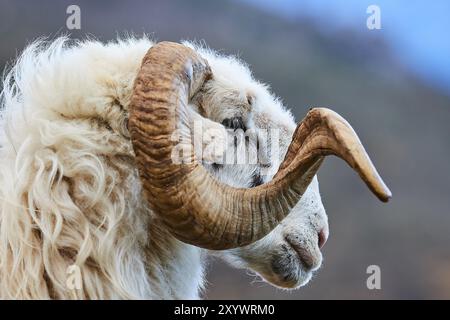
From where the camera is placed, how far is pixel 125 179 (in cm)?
292

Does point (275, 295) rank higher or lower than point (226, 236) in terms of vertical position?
higher

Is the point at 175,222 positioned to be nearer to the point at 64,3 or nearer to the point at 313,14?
the point at 64,3

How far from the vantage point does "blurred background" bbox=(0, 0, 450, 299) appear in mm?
9469

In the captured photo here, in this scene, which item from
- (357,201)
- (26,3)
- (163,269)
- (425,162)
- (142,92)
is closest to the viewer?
(142,92)

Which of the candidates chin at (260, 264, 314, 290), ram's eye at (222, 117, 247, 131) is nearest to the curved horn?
ram's eye at (222, 117, 247, 131)

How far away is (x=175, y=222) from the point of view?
2.81 metres

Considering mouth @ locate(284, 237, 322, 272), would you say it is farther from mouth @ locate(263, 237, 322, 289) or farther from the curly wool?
the curly wool

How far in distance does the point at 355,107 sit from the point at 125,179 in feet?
26.6

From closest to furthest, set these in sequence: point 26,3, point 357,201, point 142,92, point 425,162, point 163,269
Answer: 1. point 142,92
2. point 163,269
3. point 26,3
4. point 357,201
5. point 425,162

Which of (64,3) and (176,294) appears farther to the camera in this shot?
(64,3)

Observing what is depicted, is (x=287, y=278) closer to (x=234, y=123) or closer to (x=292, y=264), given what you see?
(x=292, y=264)
